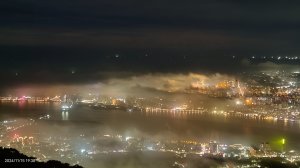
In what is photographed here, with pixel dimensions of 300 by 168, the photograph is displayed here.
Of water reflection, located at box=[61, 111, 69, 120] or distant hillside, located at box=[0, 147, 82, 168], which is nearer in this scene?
distant hillside, located at box=[0, 147, 82, 168]

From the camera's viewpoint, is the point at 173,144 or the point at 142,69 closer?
the point at 173,144

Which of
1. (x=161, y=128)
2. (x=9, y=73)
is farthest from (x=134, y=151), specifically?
(x=9, y=73)

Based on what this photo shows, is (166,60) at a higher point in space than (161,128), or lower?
higher

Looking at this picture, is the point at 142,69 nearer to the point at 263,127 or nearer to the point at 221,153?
the point at 263,127

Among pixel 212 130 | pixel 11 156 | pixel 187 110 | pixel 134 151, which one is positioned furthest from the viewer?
pixel 187 110

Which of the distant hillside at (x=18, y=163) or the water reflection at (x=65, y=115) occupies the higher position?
the water reflection at (x=65, y=115)

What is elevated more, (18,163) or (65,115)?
(65,115)

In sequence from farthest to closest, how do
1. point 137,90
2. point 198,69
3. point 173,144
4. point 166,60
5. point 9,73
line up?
point 166,60
point 9,73
point 198,69
point 137,90
point 173,144

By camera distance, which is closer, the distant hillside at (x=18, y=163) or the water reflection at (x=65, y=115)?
the distant hillside at (x=18, y=163)

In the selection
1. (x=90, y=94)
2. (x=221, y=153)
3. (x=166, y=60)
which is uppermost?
(x=166, y=60)

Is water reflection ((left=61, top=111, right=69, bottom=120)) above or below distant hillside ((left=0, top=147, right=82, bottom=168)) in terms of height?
above

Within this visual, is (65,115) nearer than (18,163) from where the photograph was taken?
No
